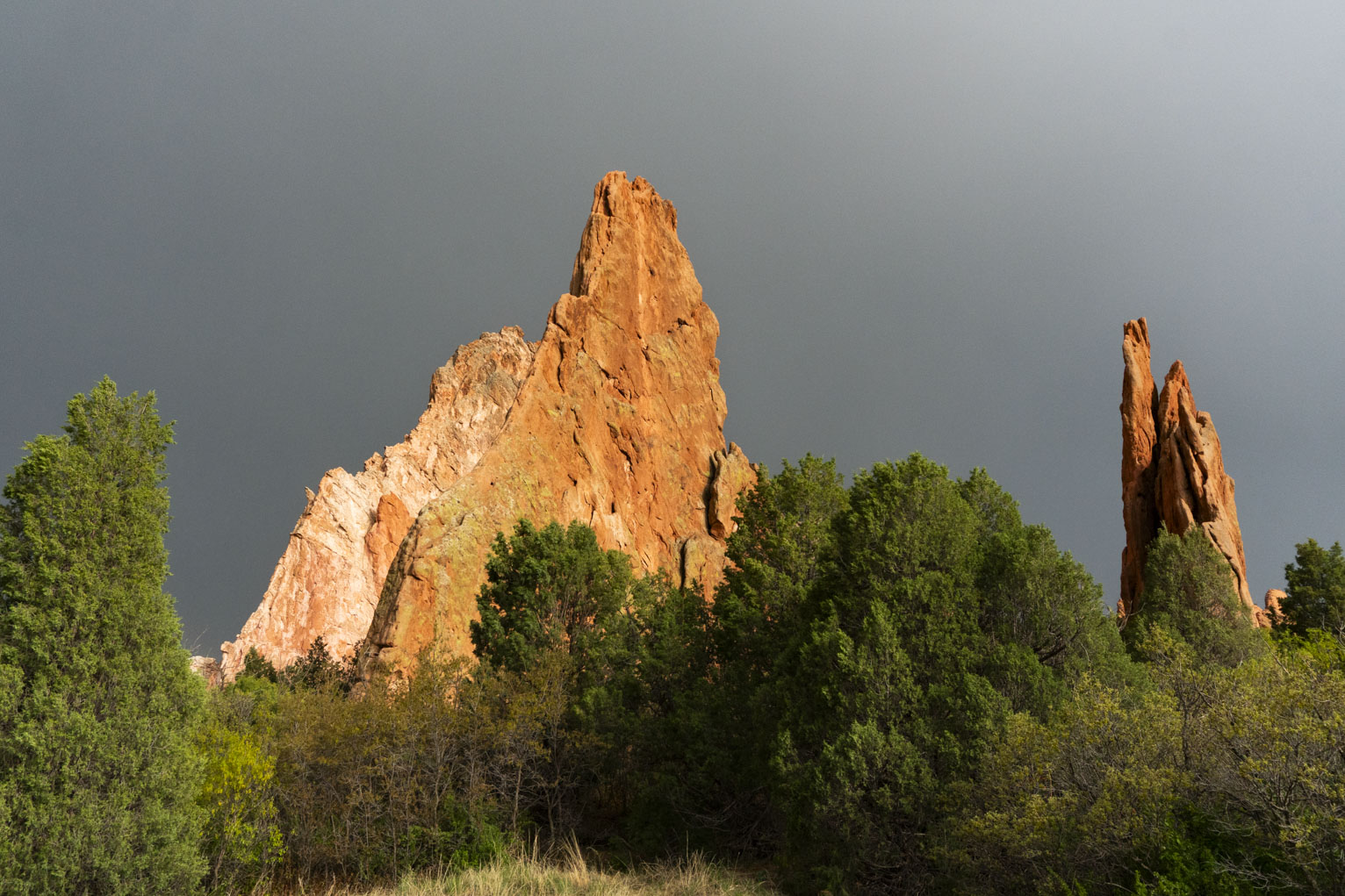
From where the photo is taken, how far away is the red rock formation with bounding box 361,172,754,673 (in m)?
33.7

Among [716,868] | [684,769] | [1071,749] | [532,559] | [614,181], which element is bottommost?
[716,868]

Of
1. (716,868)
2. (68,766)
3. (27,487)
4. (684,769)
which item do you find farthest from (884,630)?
(27,487)

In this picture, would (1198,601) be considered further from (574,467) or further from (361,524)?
(361,524)

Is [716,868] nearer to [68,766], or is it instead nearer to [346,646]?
[68,766]

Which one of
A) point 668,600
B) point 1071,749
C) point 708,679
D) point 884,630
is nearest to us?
point 1071,749

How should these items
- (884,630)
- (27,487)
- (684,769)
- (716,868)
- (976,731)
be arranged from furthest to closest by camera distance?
(684,769) → (716,868) → (884,630) → (976,731) → (27,487)

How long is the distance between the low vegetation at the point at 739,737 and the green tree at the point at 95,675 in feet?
0.11

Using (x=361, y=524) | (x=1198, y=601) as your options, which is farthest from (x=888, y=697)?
(x=361, y=524)

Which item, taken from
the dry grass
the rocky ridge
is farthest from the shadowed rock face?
the dry grass

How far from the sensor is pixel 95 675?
30.3 feet

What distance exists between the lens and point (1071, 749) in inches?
316

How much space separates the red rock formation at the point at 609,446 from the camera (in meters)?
33.7

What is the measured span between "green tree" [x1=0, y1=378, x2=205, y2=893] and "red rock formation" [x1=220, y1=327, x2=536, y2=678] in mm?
41764

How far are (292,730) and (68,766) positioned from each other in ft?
21.5
